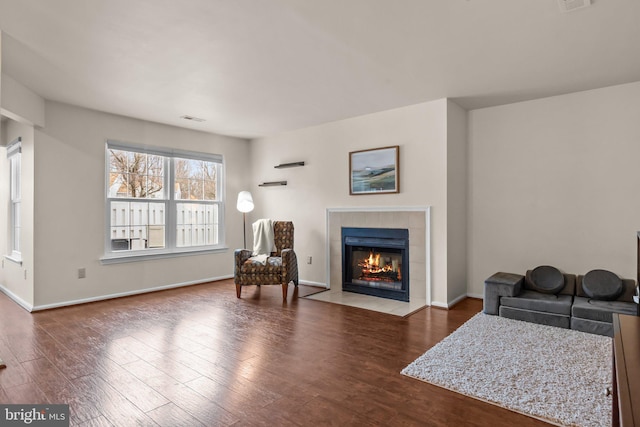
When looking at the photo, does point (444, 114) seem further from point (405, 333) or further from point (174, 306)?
point (174, 306)

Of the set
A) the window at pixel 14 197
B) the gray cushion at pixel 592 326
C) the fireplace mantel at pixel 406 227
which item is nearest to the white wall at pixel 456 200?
the fireplace mantel at pixel 406 227

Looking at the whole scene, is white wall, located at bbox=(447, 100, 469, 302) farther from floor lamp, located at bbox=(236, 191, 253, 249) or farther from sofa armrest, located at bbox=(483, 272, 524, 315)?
floor lamp, located at bbox=(236, 191, 253, 249)

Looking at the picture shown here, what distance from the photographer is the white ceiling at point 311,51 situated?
230 centimetres

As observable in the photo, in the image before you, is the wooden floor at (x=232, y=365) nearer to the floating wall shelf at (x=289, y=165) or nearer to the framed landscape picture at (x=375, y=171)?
the framed landscape picture at (x=375, y=171)

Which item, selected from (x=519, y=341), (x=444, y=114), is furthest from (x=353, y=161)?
(x=519, y=341)

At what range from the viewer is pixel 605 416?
1.89 metres

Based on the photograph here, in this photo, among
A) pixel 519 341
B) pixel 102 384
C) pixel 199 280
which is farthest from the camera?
pixel 199 280

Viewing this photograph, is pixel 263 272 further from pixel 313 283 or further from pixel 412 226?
pixel 412 226

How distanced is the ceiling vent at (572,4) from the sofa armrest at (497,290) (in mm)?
2552

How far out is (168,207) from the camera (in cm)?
537

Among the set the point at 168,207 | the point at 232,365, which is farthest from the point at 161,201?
the point at 232,365

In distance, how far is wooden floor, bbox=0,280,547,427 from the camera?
1984 millimetres

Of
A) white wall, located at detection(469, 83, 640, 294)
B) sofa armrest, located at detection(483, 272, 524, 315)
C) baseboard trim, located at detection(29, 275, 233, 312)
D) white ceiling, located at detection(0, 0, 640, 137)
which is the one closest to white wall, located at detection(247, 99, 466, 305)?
white ceiling, located at detection(0, 0, 640, 137)

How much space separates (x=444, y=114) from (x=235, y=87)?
246 centimetres
